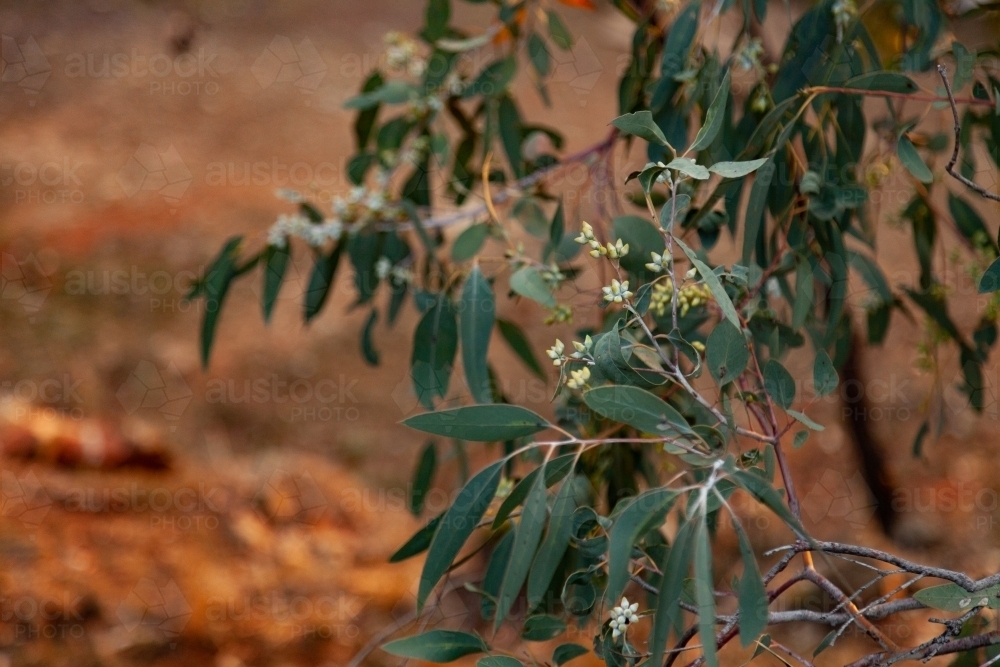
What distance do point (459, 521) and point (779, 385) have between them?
0.29 meters

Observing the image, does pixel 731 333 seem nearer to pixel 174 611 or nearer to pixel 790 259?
pixel 790 259

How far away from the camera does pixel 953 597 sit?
630 millimetres

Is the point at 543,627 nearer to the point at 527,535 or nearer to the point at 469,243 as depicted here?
the point at 527,535

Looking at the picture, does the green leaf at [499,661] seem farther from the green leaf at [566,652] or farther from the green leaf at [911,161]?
the green leaf at [911,161]

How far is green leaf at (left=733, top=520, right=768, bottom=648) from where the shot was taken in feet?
1.69

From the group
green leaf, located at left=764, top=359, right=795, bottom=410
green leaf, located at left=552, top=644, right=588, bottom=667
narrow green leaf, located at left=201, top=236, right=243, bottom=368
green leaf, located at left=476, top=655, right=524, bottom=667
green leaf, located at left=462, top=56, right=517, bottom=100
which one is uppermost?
green leaf, located at left=462, top=56, right=517, bottom=100

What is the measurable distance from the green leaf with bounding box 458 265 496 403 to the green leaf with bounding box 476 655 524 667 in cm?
31

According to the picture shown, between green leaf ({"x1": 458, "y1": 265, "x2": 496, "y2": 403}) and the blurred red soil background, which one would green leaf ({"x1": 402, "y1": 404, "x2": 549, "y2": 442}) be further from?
the blurred red soil background

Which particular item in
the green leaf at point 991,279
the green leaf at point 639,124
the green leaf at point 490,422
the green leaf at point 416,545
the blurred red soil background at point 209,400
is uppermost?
the green leaf at point 639,124

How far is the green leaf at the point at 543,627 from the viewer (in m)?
0.71

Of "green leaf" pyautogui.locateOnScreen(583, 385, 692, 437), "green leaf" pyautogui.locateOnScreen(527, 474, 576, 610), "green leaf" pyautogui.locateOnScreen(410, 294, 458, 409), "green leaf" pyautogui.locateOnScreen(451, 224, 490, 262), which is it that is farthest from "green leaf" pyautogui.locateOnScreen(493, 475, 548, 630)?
"green leaf" pyautogui.locateOnScreen(451, 224, 490, 262)

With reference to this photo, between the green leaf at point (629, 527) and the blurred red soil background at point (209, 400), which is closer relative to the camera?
the green leaf at point (629, 527)

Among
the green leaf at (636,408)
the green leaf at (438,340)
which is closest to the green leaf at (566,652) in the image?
the green leaf at (636,408)

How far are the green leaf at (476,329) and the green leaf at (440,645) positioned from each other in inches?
10.3
